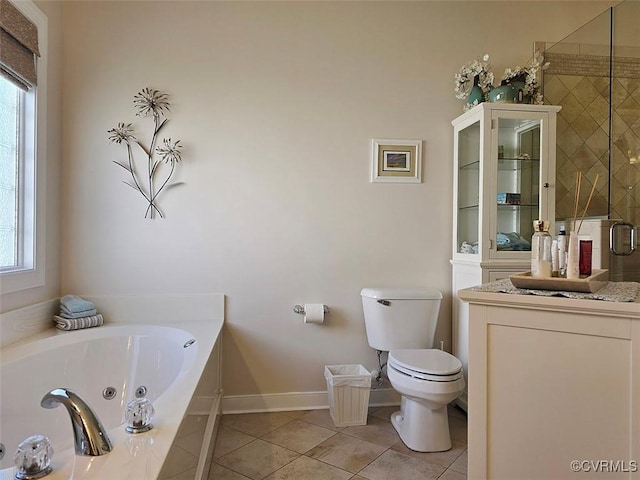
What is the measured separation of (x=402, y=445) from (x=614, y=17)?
2.85 meters

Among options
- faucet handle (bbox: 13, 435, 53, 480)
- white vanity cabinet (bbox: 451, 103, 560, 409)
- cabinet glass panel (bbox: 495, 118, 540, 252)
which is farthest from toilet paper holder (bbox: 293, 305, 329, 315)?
faucet handle (bbox: 13, 435, 53, 480)

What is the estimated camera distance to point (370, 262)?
263 cm

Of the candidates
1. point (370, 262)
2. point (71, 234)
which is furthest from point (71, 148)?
point (370, 262)

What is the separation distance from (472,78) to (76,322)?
108 inches

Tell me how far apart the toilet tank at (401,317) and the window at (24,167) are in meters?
1.86

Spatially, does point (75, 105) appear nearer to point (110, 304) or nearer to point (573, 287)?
point (110, 304)

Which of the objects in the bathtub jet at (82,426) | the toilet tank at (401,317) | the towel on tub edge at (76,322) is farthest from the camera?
the toilet tank at (401,317)

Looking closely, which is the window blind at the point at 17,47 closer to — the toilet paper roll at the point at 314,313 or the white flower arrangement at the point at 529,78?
the toilet paper roll at the point at 314,313

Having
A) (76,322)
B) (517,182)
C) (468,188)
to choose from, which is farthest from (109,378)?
(517,182)

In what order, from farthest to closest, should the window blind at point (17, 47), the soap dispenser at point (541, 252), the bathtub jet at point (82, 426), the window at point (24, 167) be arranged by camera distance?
the window at point (24, 167), the window blind at point (17, 47), the soap dispenser at point (541, 252), the bathtub jet at point (82, 426)

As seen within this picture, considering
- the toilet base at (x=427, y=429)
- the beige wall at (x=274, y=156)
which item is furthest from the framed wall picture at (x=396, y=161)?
the toilet base at (x=427, y=429)

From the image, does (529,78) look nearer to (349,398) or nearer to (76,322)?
(349,398)

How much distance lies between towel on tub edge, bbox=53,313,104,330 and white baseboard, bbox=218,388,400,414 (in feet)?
2.89

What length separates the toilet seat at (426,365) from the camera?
198cm
